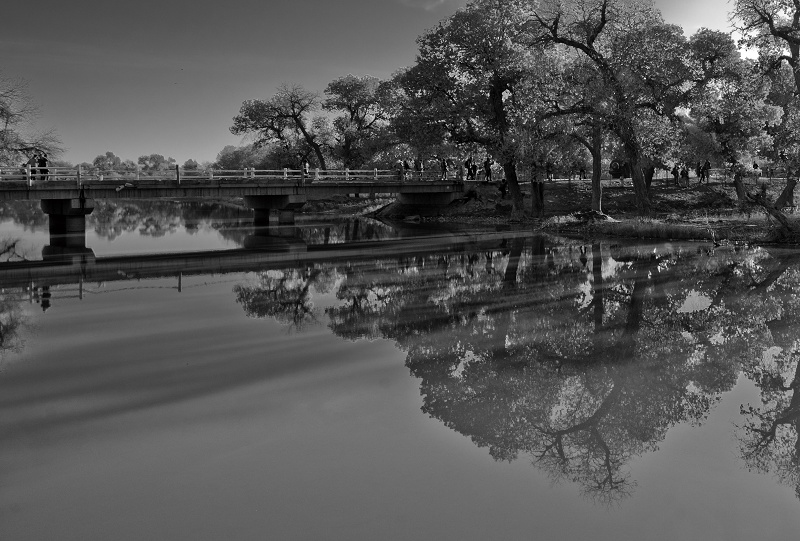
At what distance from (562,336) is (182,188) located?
3222cm

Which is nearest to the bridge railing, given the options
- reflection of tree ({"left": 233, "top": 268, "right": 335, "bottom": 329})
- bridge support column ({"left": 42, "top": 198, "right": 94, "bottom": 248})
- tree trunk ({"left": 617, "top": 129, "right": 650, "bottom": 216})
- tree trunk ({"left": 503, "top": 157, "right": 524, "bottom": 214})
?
bridge support column ({"left": 42, "top": 198, "right": 94, "bottom": 248})

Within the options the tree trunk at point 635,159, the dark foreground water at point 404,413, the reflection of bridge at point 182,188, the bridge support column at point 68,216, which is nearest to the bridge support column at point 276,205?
the reflection of bridge at point 182,188

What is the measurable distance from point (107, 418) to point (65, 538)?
9.09 feet

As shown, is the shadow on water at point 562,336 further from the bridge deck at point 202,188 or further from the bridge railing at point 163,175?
the bridge railing at point 163,175

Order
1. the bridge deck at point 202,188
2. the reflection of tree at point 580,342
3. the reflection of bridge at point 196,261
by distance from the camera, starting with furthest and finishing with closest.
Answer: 1. the bridge deck at point 202,188
2. the reflection of bridge at point 196,261
3. the reflection of tree at point 580,342

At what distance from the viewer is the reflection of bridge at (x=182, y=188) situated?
3491 cm

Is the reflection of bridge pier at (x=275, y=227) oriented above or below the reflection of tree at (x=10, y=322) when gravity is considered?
above

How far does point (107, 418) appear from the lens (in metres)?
7.81

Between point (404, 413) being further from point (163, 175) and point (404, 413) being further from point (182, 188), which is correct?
point (163, 175)

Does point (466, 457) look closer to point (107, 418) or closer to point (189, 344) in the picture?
point (107, 418)

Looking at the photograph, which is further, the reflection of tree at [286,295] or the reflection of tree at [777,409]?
the reflection of tree at [286,295]

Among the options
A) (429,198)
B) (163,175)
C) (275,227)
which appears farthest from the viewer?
(429,198)

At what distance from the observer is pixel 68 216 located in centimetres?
3709

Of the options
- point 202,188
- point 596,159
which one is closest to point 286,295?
point 596,159
